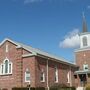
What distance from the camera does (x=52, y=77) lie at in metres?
40.1

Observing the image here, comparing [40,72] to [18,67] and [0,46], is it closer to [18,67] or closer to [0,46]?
[18,67]

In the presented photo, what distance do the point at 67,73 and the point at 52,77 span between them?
6.38 metres

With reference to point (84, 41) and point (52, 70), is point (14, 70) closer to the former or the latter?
point (52, 70)

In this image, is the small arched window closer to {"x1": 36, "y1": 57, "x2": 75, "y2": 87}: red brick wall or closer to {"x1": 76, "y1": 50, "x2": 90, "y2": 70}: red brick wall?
{"x1": 36, "y1": 57, "x2": 75, "y2": 87}: red brick wall

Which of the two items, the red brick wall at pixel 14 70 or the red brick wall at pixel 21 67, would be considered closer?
the red brick wall at pixel 21 67

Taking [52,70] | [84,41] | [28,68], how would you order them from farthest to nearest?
[84,41] → [52,70] → [28,68]

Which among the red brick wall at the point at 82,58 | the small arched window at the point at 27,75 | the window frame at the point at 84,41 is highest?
the window frame at the point at 84,41

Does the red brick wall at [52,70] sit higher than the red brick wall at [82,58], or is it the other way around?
the red brick wall at [82,58]

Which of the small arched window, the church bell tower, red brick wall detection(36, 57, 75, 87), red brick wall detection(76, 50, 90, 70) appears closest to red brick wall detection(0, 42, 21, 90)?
the small arched window

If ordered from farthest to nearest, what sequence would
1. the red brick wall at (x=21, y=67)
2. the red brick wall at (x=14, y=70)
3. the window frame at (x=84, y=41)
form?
the window frame at (x=84, y=41)
the red brick wall at (x=14, y=70)
the red brick wall at (x=21, y=67)

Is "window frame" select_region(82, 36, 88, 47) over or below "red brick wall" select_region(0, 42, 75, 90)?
over

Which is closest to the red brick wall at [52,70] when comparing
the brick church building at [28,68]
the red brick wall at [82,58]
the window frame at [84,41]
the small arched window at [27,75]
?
the brick church building at [28,68]

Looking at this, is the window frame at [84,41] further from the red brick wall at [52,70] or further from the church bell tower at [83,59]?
the red brick wall at [52,70]

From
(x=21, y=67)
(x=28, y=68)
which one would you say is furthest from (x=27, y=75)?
(x=21, y=67)
